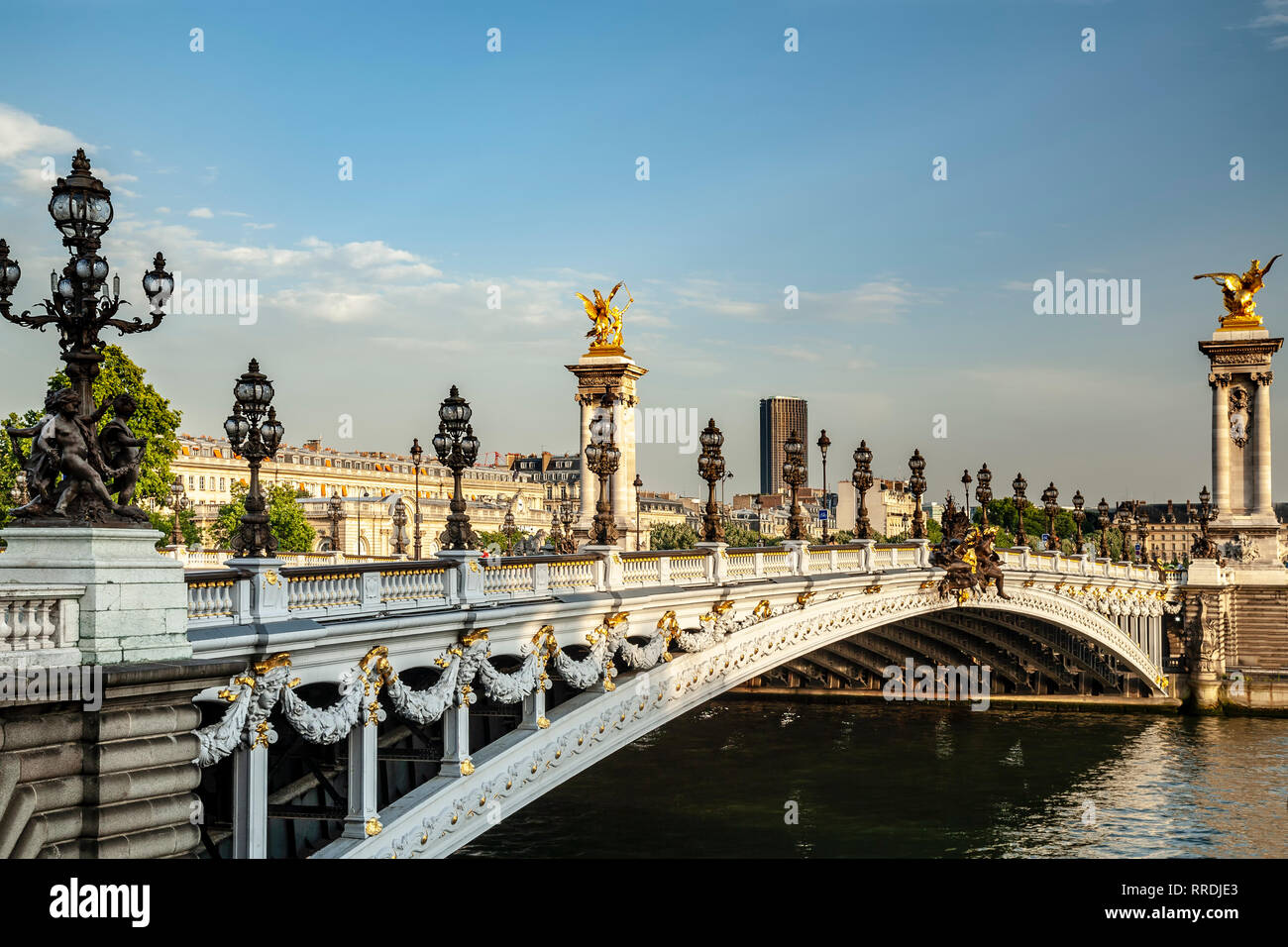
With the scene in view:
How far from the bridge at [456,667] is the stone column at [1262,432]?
1476 inches

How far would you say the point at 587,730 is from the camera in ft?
73.3

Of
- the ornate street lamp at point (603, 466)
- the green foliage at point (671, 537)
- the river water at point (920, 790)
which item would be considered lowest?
the river water at point (920, 790)

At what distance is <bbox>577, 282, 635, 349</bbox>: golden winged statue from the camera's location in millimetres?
46562

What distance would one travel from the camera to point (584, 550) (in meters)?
23.2

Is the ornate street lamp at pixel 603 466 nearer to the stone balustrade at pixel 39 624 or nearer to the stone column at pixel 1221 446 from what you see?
the stone balustrade at pixel 39 624

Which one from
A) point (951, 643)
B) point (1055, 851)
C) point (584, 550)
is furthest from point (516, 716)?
point (951, 643)

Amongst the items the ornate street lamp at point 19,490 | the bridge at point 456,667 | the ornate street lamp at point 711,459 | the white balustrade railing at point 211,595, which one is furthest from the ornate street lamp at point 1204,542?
the white balustrade railing at point 211,595

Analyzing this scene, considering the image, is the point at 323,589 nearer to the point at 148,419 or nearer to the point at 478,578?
the point at 478,578

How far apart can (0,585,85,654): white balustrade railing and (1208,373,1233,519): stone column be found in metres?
62.8

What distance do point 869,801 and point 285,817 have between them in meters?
24.0

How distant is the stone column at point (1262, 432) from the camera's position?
2581 inches

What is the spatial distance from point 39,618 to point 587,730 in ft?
39.6
